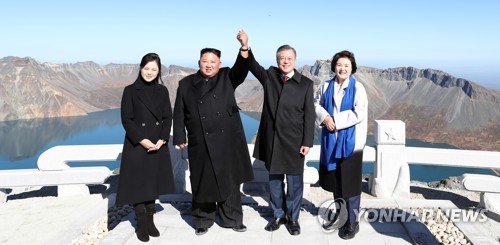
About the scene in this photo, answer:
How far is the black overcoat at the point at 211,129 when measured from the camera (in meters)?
3.63

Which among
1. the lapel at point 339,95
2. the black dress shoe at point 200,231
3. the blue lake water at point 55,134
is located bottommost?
the blue lake water at point 55,134

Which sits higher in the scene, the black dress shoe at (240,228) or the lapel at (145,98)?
the lapel at (145,98)

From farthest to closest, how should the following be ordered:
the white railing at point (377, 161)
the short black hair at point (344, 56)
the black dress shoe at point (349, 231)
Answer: the white railing at point (377, 161)
the black dress shoe at point (349, 231)
the short black hair at point (344, 56)

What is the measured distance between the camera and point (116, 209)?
5035mm

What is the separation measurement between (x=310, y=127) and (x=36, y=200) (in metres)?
4.26

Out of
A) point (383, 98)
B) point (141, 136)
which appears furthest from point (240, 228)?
point (383, 98)

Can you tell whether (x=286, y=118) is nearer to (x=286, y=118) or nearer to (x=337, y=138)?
(x=286, y=118)

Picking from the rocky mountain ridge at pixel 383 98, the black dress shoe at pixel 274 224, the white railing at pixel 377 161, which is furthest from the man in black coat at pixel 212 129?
the rocky mountain ridge at pixel 383 98

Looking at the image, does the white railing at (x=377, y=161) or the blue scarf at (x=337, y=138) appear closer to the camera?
the blue scarf at (x=337, y=138)

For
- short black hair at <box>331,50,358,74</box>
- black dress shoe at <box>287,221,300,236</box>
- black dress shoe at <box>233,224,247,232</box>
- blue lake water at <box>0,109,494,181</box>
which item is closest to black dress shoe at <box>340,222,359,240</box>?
black dress shoe at <box>287,221,300,236</box>

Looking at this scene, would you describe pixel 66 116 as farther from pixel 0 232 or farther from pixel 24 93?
pixel 0 232

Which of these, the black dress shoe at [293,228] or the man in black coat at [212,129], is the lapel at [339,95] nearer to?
the man in black coat at [212,129]

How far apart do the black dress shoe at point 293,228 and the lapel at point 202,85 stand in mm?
1533

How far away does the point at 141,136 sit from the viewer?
3604 millimetres
